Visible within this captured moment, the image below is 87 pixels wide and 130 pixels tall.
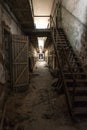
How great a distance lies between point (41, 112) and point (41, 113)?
0.09 m

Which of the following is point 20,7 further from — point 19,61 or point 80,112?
point 80,112

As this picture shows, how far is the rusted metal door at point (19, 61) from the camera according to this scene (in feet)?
23.7

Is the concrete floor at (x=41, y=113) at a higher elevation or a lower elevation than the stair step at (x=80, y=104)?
lower

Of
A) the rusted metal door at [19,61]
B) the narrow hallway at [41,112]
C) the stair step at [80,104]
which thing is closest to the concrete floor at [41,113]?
the narrow hallway at [41,112]

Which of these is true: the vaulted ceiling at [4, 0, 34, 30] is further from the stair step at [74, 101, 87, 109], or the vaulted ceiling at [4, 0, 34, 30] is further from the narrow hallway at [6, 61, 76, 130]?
the stair step at [74, 101, 87, 109]

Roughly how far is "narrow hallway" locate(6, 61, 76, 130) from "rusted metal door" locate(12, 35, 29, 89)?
24.6 inches

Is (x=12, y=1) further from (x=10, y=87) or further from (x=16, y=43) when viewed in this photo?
(x=10, y=87)

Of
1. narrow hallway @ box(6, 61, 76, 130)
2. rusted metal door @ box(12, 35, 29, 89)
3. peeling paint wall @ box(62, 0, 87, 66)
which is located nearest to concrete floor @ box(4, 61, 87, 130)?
narrow hallway @ box(6, 61, 76, 130)

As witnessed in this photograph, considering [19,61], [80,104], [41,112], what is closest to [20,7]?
[19,61]

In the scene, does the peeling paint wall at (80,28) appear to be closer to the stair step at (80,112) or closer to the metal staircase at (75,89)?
the metal staircase at (75,89)

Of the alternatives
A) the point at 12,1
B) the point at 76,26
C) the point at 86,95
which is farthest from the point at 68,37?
the point at 86,95

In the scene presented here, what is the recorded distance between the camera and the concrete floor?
4.33 metres

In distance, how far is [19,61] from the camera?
297 inches

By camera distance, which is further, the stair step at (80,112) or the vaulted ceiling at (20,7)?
the vaulted ceiling at (20,7)
